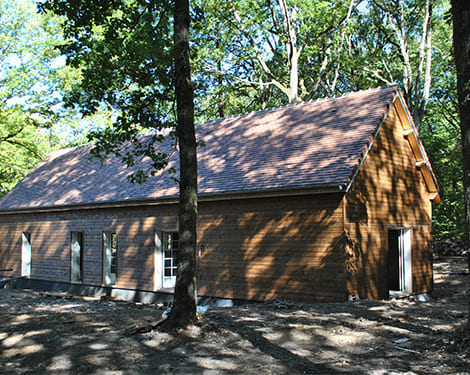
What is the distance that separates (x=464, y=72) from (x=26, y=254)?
18.7 meters

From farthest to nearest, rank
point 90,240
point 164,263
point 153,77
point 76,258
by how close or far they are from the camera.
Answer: point 76,258
point 90,240
point 164,263
point 153,77

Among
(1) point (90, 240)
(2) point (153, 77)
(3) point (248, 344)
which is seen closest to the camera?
(3) point (248, 344)

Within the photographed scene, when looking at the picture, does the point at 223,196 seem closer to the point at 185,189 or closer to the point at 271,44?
the point at 185,189

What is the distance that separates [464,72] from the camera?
6.45 metres

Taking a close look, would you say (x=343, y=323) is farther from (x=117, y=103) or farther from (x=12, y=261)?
(x=12, y=261)

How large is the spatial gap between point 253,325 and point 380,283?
16.9 feet

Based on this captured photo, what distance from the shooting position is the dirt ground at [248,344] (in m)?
6.20

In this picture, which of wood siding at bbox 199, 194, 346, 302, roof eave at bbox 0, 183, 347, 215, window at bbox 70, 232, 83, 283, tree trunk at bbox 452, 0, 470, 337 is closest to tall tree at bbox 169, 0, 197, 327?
roof eave at bbox 0, 183, 347, 215

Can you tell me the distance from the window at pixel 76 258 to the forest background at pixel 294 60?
7130mm

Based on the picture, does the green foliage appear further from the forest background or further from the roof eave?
the forest background

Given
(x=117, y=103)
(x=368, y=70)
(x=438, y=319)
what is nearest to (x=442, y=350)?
(x=438, y=319)

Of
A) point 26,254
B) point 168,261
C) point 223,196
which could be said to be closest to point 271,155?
point 223,196

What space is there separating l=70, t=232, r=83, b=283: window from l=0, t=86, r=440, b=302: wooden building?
4 centimetres

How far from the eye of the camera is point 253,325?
329 inches
